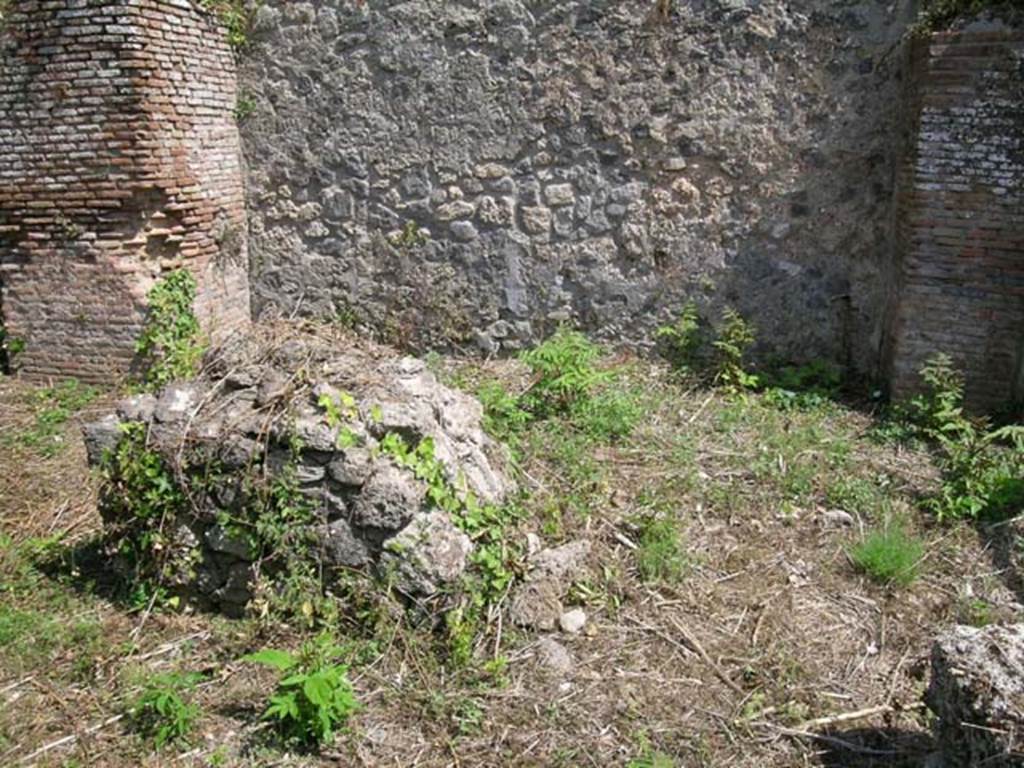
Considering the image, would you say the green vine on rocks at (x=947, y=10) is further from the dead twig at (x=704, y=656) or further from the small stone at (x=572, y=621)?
the small stone at (x=572, y=621)

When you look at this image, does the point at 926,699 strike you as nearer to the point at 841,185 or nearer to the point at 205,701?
the point at 205,701

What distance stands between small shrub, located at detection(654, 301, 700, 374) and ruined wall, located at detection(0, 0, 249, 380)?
10.9 ft


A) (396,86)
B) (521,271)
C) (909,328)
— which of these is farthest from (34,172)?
(909,328)

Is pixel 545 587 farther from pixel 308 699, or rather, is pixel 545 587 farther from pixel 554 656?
pixel 308 699

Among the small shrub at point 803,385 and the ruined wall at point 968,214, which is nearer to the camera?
the ruined wall at point 968,214

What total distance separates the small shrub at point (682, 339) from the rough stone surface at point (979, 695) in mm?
3449

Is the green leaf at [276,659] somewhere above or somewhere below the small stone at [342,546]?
below

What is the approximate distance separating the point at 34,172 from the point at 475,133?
9.87ft

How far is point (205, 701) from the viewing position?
3146 mm

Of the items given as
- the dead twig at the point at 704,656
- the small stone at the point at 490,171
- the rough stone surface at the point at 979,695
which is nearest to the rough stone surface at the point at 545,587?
the dead twig at the point at 704,656

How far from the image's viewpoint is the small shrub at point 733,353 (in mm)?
5785

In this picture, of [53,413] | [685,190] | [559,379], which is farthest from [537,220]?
[53,413]

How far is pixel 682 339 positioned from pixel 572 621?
3031mm

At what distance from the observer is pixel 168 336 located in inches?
237
